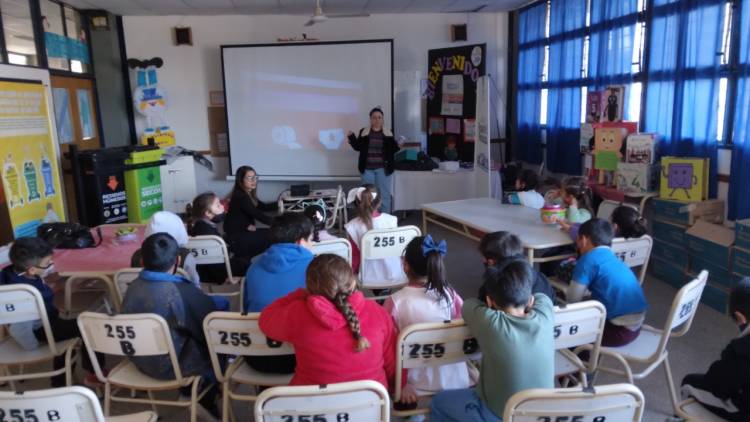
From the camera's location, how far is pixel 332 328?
170cm

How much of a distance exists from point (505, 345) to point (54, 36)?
6.50 metres

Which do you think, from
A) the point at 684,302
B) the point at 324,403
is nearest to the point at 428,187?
the point at 684,302

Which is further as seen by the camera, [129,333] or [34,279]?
[34,279]

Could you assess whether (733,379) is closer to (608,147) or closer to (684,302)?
(684,302)

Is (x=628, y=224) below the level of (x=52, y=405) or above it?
above

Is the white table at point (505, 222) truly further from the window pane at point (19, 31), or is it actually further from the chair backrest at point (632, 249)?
the window pane at point (19, 31)

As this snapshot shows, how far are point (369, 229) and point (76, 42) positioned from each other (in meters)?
5.34

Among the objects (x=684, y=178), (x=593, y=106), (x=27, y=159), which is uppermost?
(x=593, y=106)

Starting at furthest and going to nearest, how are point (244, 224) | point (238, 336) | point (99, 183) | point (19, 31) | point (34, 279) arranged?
point (99, 183), point (19, 31), point (244, 224), point (34, 279), point (238, 336)

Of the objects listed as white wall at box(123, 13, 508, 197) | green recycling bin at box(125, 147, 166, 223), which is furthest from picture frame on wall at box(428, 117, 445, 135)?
green recycling bin at box(125, 147, 166, 223)

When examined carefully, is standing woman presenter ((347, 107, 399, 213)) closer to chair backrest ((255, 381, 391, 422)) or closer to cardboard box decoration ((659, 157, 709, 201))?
cardboard box decoration ((659, 157, 709, 201))

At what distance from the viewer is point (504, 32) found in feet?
25.1

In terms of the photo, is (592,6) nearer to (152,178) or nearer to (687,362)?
(687,362)

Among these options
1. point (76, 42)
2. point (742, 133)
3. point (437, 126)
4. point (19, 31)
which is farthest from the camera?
point (437, 126)
